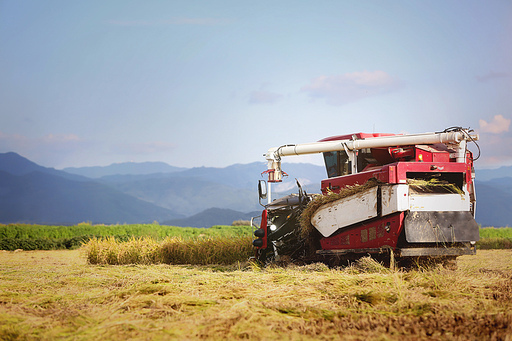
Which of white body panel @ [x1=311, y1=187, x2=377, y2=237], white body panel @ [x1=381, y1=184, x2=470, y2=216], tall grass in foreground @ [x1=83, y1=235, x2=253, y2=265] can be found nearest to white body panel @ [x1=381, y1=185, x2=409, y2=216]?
white body panel @ [x1=381, y1=184, x2=470, y2=216]

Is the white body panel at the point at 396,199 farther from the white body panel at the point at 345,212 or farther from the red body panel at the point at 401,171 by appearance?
the white body panel at the point at 345,212

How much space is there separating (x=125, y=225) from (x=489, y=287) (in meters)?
23.3

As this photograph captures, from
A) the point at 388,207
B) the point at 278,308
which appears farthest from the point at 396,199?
the point at 278,308

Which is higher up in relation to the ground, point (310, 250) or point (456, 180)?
point (456, 180)

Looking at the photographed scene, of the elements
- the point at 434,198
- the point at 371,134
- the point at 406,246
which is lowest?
the point at 406,246

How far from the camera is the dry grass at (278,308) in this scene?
421 cm

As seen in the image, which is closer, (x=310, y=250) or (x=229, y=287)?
(x=229, y=287)

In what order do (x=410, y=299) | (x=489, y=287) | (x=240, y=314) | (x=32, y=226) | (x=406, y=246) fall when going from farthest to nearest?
(x=32, y=226) → (x=406, y=246) → (x=489, y=287) → (x=410, y=299) → (x=240, y=314)

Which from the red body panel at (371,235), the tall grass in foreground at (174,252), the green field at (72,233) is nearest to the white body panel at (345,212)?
the red body panel at (371,235)

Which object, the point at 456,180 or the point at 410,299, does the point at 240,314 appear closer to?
the point at 410,299

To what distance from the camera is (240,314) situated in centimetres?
471

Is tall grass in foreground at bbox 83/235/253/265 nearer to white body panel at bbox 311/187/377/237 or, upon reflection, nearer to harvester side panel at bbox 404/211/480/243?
white body panel at bbox 311/187/377/237

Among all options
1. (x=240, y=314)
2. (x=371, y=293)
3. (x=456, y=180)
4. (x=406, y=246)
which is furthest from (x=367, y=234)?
(x=240, y=314)

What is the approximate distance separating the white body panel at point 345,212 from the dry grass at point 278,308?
79 cm
